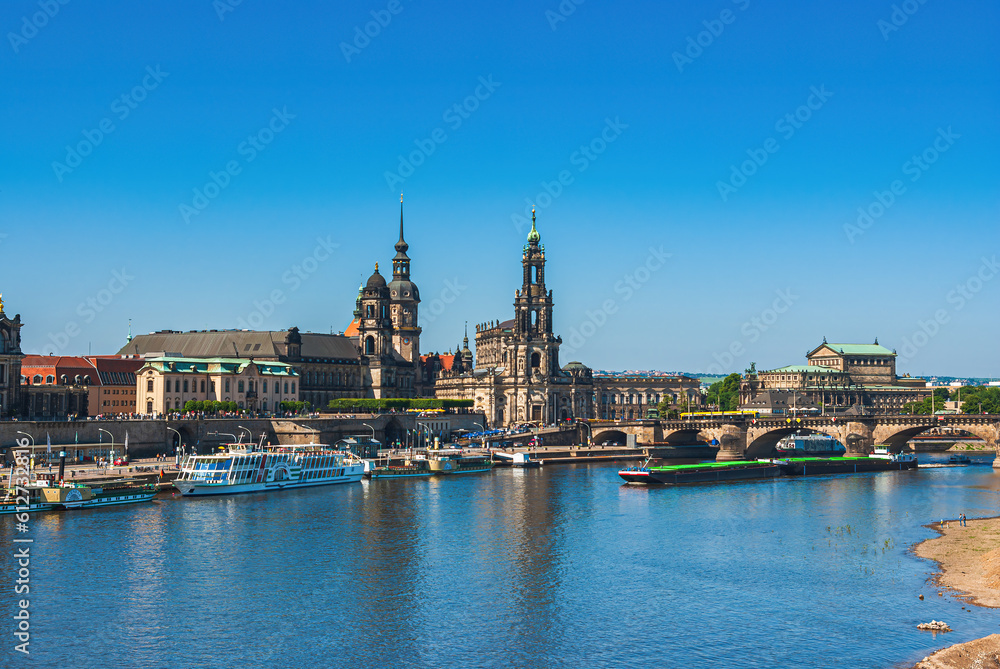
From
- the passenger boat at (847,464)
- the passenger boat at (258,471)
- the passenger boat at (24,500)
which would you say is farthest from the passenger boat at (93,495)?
the passenger boat at (847,464)

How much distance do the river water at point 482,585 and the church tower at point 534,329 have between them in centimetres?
10013

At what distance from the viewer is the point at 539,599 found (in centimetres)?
5488

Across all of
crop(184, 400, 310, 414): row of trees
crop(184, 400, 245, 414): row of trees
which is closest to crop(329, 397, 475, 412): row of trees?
crop(184, 400, 310, 414): row of trees

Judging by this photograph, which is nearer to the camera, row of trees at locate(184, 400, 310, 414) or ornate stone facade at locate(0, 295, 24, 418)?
ornate stone facade at locate(0, 295, 24, 418)

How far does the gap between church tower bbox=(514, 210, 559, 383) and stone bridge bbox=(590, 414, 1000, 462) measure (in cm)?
2646

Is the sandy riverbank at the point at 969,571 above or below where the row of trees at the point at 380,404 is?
below

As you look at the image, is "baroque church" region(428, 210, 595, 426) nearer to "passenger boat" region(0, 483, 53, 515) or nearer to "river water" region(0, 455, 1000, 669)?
"river water" region(0, 455, 1000, 669)

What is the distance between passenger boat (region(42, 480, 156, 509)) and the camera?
266 feet

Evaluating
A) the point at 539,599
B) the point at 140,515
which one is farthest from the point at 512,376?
the point at 539,599

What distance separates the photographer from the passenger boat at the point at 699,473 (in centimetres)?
11325

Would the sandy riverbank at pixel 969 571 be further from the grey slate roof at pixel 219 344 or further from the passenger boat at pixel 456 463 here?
the grey slate roof at pixel 219 344

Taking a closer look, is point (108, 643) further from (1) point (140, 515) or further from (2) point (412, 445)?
(2) point (412, 445)

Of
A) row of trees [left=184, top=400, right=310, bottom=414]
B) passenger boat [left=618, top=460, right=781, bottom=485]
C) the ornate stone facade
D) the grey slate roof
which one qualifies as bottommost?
passenger boat [left=618, top=460, right=781, bottom=485]

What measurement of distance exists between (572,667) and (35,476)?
59.0m
